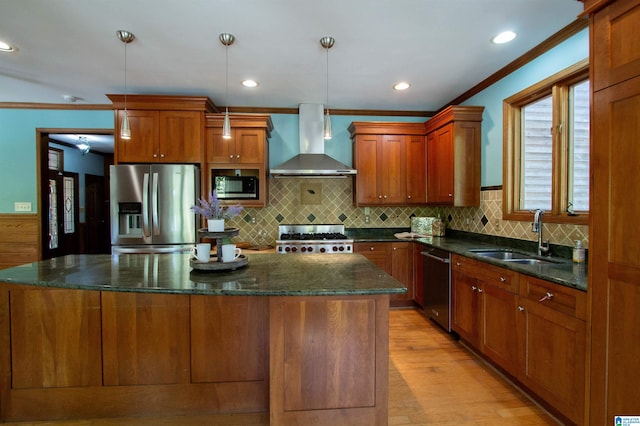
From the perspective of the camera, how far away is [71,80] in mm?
3291

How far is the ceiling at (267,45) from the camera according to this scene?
211 cm

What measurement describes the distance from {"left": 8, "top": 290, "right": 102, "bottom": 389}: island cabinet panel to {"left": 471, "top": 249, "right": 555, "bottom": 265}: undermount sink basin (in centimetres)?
293

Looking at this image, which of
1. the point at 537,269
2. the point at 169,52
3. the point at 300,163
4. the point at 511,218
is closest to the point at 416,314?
the point at 511,218

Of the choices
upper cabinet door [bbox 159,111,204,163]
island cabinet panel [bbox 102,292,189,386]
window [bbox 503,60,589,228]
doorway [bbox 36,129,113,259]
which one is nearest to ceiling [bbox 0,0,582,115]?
upper cabinet door [bbox 159,111,204,163]

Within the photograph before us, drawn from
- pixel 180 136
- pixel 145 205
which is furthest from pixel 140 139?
pixel 145 205

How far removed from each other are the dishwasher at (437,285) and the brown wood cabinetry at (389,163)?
36.8 inches

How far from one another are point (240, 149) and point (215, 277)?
2373mm

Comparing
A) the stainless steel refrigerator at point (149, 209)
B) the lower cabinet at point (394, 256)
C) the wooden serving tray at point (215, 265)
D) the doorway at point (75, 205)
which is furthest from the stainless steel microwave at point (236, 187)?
the doorway at point (75, 205)

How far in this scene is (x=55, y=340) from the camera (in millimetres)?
1845

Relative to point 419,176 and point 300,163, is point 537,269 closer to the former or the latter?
point 419,176

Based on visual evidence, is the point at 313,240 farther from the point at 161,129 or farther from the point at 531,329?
the point at 531,329

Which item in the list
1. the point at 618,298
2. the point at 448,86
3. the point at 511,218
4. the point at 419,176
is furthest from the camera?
the point at 419,176

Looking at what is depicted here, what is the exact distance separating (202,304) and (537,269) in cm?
216

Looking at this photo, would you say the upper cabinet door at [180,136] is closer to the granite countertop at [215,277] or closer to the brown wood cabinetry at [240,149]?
the brown wood cabinetry at [240,149]
